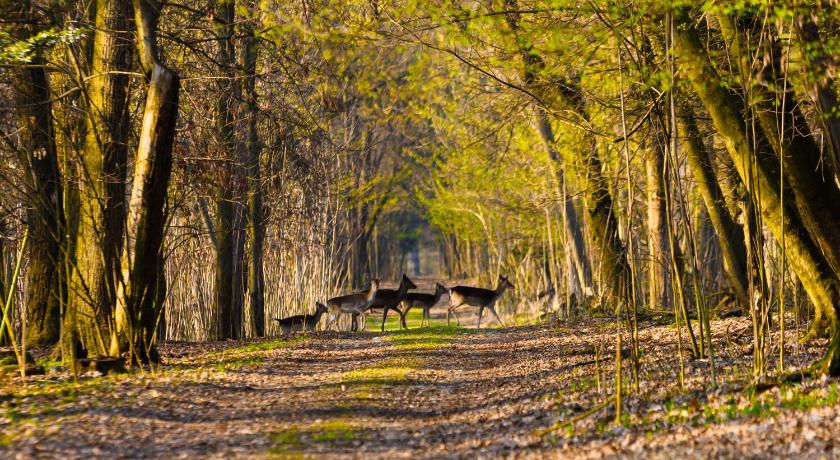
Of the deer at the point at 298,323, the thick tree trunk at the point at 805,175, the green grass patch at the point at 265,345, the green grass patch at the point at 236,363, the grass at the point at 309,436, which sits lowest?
the grass at the point at 309,436

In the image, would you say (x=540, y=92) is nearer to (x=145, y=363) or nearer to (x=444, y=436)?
(x=145, y=363)

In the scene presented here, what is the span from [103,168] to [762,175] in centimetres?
785

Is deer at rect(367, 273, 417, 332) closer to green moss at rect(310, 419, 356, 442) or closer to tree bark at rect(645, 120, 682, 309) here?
tree bark at rect(645, 120, 682, 309)

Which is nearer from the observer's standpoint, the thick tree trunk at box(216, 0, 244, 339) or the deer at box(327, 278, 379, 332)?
the thick tree trunk at box(216, 0, 244, 339)

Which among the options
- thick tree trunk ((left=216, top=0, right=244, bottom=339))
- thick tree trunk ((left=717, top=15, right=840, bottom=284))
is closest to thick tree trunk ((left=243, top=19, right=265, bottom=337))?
thick tree trunk ((left=216, top=0, right=244, bottom=339))

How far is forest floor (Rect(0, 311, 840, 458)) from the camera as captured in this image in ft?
25.9

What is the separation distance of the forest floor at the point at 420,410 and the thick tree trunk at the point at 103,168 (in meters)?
0.98

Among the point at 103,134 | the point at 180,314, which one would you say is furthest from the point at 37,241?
the point at 180,314

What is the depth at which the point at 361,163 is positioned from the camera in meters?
36.2

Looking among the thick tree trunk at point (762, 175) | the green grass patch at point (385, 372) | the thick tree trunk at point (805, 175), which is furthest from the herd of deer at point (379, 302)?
the thick tree trunk at point (805, 175)

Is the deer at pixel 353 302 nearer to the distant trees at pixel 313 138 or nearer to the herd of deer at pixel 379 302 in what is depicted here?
the herd of deer at pixel 379 302

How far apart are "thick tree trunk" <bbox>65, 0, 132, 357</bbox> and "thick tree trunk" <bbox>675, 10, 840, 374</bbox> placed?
682 cm

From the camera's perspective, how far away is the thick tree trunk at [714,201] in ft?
51.1

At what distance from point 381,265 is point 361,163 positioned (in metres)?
23.3
